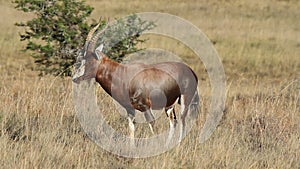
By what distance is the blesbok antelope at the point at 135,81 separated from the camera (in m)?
6.03

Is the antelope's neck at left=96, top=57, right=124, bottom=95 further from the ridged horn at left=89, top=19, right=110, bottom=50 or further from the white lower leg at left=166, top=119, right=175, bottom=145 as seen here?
the white lower leg at left=166, top=119, right=175, bottom=145

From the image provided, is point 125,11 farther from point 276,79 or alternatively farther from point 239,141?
point 239,141

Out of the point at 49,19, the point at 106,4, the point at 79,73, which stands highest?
the point at 79,73

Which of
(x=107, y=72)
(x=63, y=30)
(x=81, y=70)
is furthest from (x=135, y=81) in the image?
(x=63, y=30)

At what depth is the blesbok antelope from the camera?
19.8 feet

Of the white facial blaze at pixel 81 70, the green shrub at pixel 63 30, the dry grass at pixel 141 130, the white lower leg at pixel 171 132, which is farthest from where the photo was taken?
the green shrub at pixel 63 30

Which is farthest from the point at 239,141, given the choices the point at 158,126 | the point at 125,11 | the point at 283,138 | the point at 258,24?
the point at 125,11

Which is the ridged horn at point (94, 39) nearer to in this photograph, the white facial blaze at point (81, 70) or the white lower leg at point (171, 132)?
the white facial blaze at point (81, 70)

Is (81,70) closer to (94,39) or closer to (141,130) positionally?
(94,39)

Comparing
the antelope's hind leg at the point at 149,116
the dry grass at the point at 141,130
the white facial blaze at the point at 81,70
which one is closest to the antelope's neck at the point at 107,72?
the white facial blaze at the point at 81,70

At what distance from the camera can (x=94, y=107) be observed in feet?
23.7

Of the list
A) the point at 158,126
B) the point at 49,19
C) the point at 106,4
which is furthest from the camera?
the point at 106,4

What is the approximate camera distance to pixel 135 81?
6.09 metres

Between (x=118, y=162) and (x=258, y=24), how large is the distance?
73.2 ft
